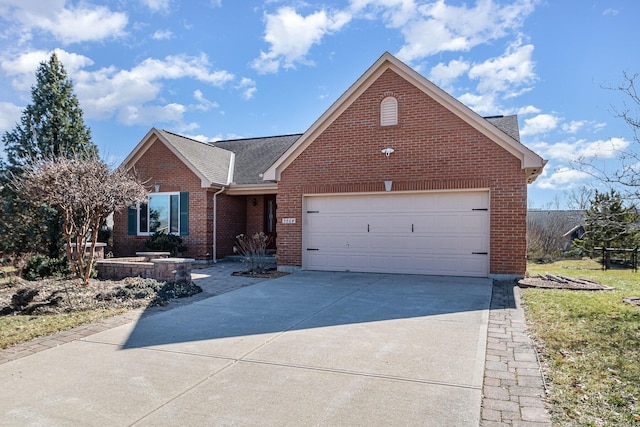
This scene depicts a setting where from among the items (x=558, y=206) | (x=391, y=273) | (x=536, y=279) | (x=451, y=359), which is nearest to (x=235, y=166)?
(x=391, y=273)

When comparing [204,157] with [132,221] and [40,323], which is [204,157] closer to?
[132,221]

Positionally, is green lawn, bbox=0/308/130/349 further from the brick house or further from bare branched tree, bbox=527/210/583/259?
bare branched tree, bbox=527/210/583/259

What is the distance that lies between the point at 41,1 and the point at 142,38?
3.61 m

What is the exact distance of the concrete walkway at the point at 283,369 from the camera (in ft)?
10.8

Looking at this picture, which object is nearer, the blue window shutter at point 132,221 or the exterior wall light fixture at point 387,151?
the exterior wall light fixture at point 387,151

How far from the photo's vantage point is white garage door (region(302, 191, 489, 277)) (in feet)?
35.2

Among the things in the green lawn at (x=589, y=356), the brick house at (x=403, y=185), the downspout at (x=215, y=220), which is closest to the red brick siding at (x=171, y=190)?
the downspout at (x=215, y=220)

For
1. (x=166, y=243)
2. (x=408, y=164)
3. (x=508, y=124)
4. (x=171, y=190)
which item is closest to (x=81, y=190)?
(x=166, y=243)

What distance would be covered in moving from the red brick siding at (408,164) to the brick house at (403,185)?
0.09 feet

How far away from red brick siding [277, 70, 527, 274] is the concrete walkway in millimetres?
3901

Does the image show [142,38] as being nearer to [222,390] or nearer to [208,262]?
[208,262]

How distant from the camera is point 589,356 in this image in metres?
4.58

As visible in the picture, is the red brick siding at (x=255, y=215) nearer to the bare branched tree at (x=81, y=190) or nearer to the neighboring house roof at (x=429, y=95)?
the neighboring house roof at (x=429, y=95)

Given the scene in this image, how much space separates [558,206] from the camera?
3081cm
